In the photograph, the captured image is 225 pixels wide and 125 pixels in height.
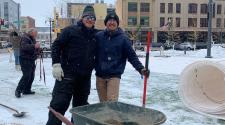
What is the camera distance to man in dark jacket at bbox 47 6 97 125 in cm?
507

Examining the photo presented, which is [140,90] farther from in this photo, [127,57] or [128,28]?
[128,28]

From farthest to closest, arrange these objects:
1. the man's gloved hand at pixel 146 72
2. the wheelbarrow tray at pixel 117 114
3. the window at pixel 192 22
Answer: the window at pixel 192 22 < the man's gloved hand at pixel 146 72 < the wheelbarrow tray at pixel 117 114

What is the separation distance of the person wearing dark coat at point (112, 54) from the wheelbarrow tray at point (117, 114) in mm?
966

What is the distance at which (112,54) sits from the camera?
5191 mm

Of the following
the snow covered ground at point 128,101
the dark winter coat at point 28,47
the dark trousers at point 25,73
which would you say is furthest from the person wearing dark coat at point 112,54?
the dark trousers at point 25,73

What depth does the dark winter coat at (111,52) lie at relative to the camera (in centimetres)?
519

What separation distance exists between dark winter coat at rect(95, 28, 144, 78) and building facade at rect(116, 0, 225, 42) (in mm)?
68958

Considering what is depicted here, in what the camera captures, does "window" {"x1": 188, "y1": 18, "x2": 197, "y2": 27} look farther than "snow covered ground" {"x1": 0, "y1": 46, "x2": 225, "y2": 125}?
Yes

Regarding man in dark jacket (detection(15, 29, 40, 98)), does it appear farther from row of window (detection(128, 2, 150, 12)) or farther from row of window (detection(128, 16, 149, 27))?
row of window (detection(128, 2, 150, 12))

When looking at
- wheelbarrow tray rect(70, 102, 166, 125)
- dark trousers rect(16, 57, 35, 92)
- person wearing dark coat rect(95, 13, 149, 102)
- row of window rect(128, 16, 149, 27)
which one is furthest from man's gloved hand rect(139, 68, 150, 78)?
row of window rect(128, 16, 149, 27)

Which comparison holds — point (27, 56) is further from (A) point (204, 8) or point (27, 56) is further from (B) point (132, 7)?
(A) point (204, 8)

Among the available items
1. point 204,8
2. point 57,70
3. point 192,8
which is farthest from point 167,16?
point 57,70

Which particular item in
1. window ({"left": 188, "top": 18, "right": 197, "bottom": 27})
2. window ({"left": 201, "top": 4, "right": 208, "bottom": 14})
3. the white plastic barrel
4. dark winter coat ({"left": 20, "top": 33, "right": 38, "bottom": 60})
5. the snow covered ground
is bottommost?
the snow covered ground

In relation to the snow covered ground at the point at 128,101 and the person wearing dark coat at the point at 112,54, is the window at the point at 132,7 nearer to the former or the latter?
the snow covered ground at the point at 128,101
